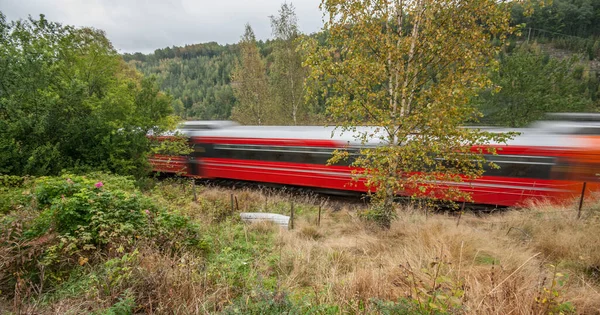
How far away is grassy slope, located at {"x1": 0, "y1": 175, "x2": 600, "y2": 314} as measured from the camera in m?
2.54

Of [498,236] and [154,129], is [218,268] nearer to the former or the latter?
[498,236]

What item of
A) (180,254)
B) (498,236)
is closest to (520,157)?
(498,236)

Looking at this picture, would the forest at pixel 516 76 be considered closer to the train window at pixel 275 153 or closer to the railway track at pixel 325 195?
the train window at pixel 275 153

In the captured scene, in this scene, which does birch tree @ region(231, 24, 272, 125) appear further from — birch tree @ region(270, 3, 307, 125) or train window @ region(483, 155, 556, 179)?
train window @ region(483, 155, 556, 179)

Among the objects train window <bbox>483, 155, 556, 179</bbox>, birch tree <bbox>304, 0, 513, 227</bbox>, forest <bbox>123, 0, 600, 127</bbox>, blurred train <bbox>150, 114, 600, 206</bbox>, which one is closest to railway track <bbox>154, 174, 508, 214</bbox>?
blurred train <bbox>150, 114, 600, 206</bbox>

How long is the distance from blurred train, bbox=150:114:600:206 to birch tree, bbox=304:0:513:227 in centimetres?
107

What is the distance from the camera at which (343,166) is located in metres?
9.16

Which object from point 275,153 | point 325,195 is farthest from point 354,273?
point 275,153

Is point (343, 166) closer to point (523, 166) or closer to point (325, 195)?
point (325, 195)

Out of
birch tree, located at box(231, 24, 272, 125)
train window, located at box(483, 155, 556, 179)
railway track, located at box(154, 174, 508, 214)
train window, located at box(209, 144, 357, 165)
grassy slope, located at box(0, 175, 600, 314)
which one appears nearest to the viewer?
grassy slope, located at box(0, 175, 600, 314)

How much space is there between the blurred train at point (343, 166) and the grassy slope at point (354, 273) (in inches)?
56.9

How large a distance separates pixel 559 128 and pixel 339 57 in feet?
22.9

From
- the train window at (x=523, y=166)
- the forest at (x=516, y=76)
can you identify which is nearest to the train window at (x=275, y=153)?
the forest at (x=516, y=76)

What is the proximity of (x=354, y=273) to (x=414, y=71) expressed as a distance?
4179 millimetres
